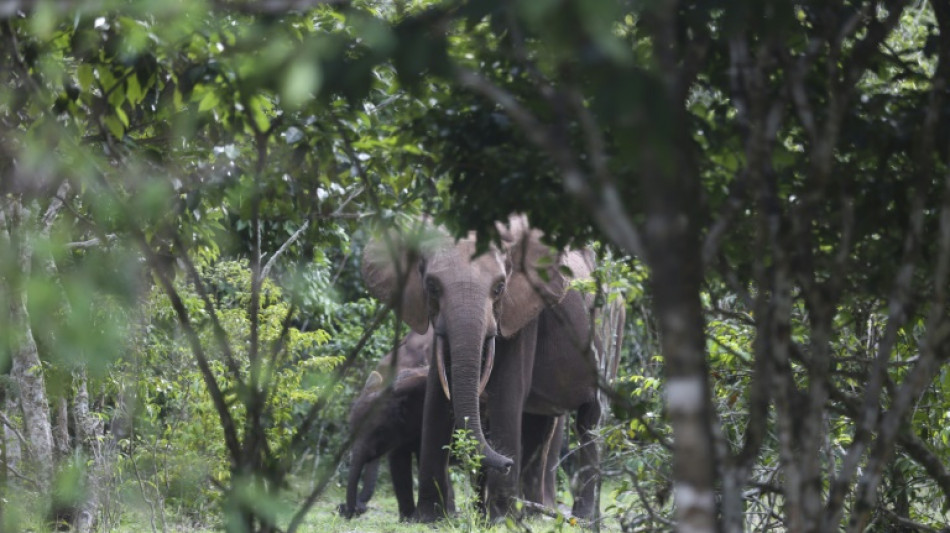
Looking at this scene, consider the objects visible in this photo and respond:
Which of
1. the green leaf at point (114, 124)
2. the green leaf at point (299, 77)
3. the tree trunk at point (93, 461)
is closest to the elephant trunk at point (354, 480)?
the tree trunk at point (93, 461)

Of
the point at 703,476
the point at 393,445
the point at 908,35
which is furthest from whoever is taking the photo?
the point at 393,445

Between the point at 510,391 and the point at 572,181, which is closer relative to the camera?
the point at 572,181

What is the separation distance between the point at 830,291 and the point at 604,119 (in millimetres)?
1377

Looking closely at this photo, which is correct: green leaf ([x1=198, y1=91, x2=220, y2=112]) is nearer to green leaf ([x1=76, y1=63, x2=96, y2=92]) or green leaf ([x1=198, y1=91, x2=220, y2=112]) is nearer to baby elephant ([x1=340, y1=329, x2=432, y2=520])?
green leaf ([x1=76, y1=63, x2=96, y2=92])

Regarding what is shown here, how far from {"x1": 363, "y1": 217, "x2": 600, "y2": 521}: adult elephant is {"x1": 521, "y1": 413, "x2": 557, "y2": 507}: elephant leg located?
0.36 metres

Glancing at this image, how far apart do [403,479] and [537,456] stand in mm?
1261

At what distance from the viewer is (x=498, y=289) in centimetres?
1012

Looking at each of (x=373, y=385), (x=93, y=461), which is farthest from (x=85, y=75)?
(x=373, y=385)

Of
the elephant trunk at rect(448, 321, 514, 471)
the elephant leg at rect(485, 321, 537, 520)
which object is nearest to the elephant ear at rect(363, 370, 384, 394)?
the elephant leg at rect(485, 321, 537, 520)

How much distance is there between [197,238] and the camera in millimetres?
6820

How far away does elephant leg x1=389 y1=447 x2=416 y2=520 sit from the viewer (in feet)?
37.8

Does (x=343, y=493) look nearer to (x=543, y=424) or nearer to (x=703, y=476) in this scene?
(x=543, y=424)

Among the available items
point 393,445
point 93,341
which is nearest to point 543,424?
point 393,445

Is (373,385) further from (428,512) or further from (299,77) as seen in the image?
(299,77)
